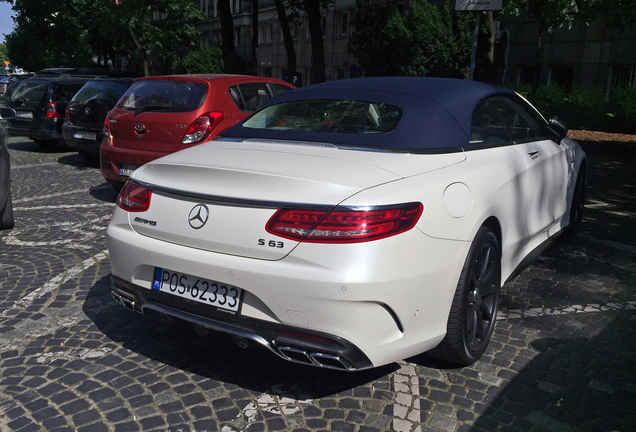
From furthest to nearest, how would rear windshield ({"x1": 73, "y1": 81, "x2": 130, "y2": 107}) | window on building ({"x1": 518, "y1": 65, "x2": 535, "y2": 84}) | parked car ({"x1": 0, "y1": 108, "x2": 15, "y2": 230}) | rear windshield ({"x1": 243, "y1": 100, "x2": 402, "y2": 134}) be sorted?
window on building ({"x1": 518, "y1": 65, "x2": 535, "y2": 84}) < rear windshield ({"x1": 73, "y1": 81, "x2": 130, "y2": 107}) < parked car ({"x1": 0, "y1": 108, "x2": 15, "y2": 230}) < rear windshield ({"x1": 243, "y1": 100, "x2": 402, "y2": 134})

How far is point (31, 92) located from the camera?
14383mm

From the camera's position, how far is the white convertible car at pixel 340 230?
2.95 meters

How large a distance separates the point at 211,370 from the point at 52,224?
425 cm

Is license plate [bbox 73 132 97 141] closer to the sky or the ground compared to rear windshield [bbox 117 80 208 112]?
closer to the ground

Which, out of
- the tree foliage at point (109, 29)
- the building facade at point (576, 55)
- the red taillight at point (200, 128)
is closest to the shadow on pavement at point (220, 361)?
the red taillight at point (200, 128)

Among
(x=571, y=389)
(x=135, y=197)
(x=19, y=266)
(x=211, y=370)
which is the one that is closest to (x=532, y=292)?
(x=571, y=389)

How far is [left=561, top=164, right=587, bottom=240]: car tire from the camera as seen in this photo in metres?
6.29

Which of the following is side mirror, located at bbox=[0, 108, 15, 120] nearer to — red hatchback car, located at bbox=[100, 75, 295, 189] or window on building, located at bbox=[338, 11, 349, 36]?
red hatchback car, located at bbox=[100, 75, 295, 189]

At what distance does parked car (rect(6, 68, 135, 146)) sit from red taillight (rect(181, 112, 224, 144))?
6.92m

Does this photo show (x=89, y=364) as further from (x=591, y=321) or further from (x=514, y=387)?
(x=591, y=321)

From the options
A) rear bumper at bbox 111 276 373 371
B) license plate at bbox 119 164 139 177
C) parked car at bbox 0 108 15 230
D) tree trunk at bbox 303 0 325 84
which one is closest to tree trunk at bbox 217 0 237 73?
tree trunk at bbox 303 0 325 84

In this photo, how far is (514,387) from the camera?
355 centimetres

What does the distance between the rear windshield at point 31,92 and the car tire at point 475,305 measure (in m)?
12.7

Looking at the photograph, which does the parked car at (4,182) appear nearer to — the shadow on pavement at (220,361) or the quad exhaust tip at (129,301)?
the shadow on pavement at (220,361)
